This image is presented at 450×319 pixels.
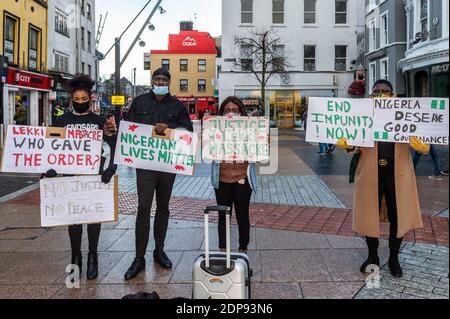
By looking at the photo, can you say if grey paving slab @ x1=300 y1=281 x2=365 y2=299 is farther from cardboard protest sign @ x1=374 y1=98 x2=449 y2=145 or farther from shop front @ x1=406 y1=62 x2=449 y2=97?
shop front @ x1=406 y1=62 x2=449 y2=97

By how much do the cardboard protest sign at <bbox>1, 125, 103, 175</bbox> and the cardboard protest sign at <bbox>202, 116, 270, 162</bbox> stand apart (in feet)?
3.70

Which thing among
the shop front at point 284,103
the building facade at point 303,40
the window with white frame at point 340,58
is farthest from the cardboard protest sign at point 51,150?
the window with white frame at point 340,58

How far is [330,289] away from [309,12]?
34733 millimetres

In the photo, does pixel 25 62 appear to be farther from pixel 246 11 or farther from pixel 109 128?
pixel 109 128

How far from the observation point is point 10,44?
22516 mm

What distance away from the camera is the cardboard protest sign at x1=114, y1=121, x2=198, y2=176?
4.70m

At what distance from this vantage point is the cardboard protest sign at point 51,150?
438 centimetres

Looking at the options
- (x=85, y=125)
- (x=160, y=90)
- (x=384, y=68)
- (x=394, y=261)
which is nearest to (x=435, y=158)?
(x=394, y=261)

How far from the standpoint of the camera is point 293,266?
476 cm

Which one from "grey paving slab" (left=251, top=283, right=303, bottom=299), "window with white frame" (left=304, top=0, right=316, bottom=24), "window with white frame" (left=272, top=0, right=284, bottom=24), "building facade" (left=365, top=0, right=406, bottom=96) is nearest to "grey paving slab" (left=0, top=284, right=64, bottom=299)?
"grey paving slab" (left=251, top=283, right=303, bottom=299)
